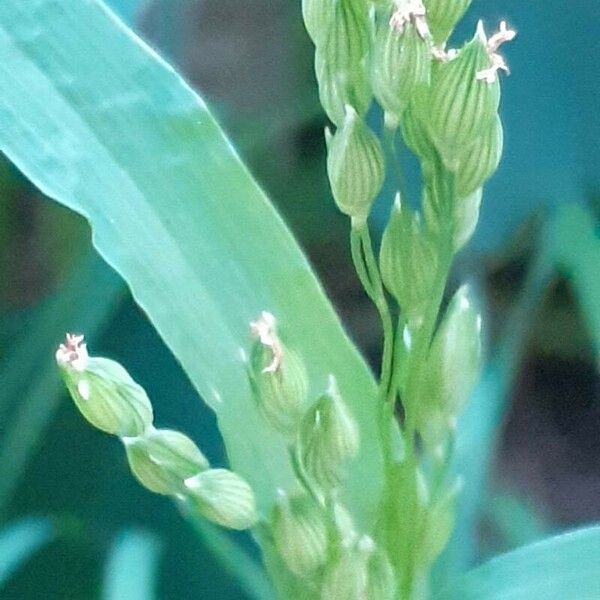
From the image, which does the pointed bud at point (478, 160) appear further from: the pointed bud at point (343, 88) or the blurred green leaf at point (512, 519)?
the blurred green leaf at point (512, 519)

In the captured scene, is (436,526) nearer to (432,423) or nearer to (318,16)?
(432,423)

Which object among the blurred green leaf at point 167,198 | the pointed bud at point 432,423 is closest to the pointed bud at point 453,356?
the pointed bud at point 432,423

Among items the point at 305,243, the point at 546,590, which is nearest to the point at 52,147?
the point at 305,243

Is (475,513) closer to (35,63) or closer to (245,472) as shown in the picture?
(245,472)

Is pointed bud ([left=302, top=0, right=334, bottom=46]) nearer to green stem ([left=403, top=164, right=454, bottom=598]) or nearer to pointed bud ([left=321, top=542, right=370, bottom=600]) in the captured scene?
green stem ([left=403, top=164, right=454, bottom=598])

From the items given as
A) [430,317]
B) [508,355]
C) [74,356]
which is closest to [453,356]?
[430,317]
